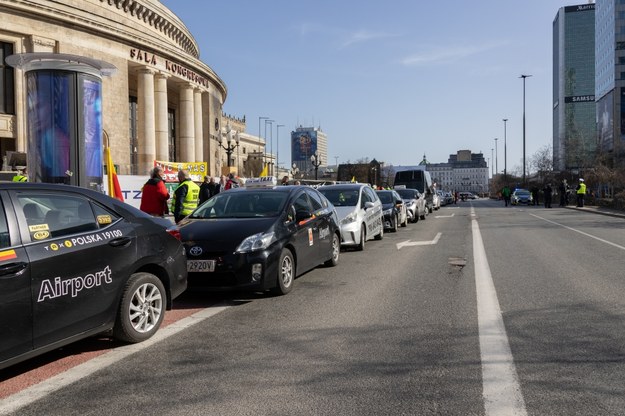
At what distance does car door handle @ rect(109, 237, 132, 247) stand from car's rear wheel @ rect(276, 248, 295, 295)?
2600 mm

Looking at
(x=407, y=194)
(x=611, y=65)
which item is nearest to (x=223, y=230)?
(x=407, y=194)

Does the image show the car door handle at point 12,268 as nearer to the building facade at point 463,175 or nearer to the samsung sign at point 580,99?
the samsung sign at point 580,99

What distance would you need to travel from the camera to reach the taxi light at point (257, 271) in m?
7.11

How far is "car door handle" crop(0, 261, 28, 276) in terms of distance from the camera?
393cm

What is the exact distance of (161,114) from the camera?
4728 cm

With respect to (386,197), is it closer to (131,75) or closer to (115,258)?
(115,258)

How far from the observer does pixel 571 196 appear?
45.6 m

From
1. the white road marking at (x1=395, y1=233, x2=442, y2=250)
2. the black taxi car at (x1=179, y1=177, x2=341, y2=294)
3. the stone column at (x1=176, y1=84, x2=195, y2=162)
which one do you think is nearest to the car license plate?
the black taxi car at (x1=179, y1=177, x2=341, y2=294)

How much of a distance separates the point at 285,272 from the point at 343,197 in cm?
656

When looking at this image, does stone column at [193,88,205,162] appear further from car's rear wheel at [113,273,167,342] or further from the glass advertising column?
car's rear wheel at [113,273,167,342]

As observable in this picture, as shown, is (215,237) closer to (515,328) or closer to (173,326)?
(173,326)

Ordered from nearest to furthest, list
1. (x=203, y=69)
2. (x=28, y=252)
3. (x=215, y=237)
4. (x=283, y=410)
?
(x=283, y=410)
(x=28, y=252)
(x=215, y=237)
(x=203, y=69)

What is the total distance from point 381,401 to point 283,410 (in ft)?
2.16

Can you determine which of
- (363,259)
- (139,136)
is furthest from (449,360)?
(139,136)
